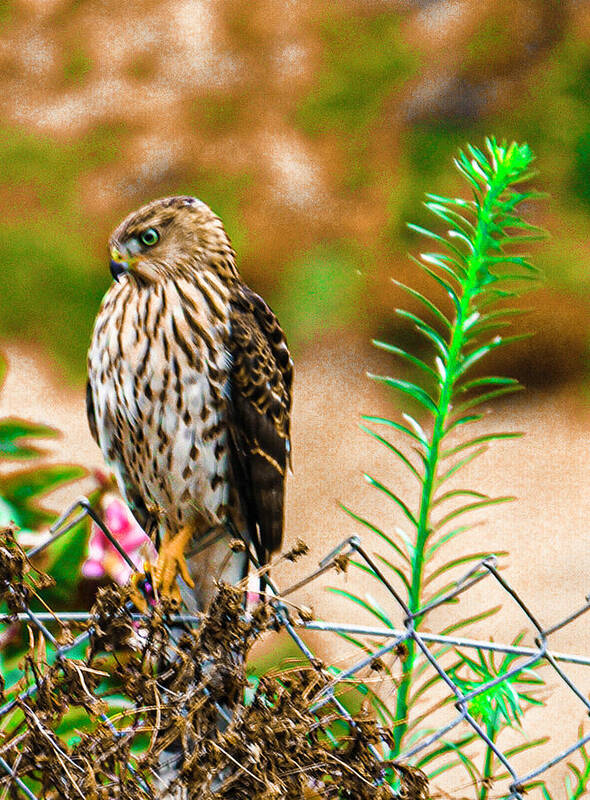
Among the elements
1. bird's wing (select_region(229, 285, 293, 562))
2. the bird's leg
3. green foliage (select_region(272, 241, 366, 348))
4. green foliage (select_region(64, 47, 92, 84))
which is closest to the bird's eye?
bird's wing (select_region(229, 285, 293, 562))

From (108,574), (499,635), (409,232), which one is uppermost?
(409,232)

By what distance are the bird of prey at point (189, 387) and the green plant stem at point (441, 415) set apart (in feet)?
1.13

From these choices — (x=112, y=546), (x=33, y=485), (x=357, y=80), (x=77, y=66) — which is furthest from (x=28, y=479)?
(x=77, y=66)

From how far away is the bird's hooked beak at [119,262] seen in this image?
1.40 metres

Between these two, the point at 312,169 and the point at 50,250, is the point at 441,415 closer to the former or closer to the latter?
the point at 50,250

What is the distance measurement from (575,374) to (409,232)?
78 cm

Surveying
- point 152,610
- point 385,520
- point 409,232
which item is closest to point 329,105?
point 409,232

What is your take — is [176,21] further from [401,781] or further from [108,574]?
[401,781]

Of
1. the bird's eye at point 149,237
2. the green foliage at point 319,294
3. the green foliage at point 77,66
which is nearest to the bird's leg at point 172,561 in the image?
the bird's eye at point 149,237

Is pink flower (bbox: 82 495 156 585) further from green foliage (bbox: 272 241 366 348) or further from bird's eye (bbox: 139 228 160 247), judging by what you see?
green foliage (bbox: 272 241 366 348)

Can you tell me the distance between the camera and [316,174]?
461 centimetres

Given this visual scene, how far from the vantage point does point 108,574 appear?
167 centimetres

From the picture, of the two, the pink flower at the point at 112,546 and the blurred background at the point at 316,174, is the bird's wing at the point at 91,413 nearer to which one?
the pink flower at the point at 112,546

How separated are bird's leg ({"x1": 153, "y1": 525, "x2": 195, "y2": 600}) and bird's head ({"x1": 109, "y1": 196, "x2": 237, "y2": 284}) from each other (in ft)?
1.05
